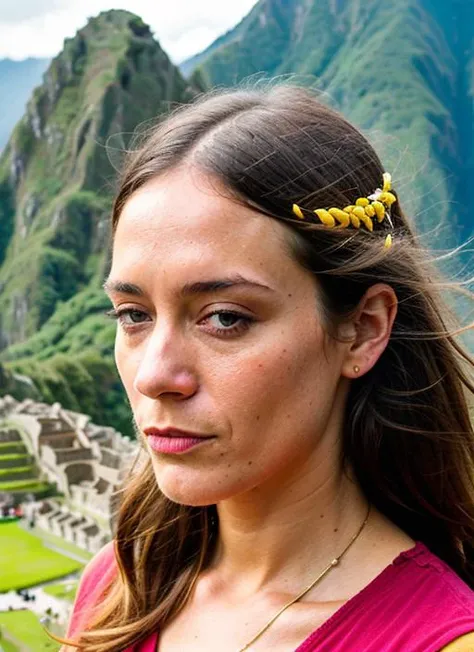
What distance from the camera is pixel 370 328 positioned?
1.39 m

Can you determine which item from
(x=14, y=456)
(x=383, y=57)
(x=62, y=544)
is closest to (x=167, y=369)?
(x=62, y=544)

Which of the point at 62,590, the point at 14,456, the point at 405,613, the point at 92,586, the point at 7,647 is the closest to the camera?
the point at 405,613

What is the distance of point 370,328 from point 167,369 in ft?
1.18

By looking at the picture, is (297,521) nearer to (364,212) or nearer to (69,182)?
(364,212)

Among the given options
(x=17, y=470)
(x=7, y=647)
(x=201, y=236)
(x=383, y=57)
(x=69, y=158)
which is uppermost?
(x=69, y=158)

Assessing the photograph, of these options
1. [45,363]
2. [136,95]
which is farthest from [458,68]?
[136,95]

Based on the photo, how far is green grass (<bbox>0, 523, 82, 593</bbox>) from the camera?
14.9m

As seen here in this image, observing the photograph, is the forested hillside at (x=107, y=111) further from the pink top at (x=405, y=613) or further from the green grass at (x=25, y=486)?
the pink top at (x=405, y=613)

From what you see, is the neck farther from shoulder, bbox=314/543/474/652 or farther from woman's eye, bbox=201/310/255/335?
woman's eye, bbox=201/310/255/335

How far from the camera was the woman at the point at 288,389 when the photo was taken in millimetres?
1249

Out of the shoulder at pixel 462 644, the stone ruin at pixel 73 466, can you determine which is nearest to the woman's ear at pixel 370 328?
the shoulder at pixel 462 644

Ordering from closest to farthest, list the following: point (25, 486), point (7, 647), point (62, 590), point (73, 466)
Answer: point (7, 647), point (62, 590), point (25, 486), point (73, 466)

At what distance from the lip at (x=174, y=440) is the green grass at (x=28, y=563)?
1425 cm

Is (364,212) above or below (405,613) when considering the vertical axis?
above
